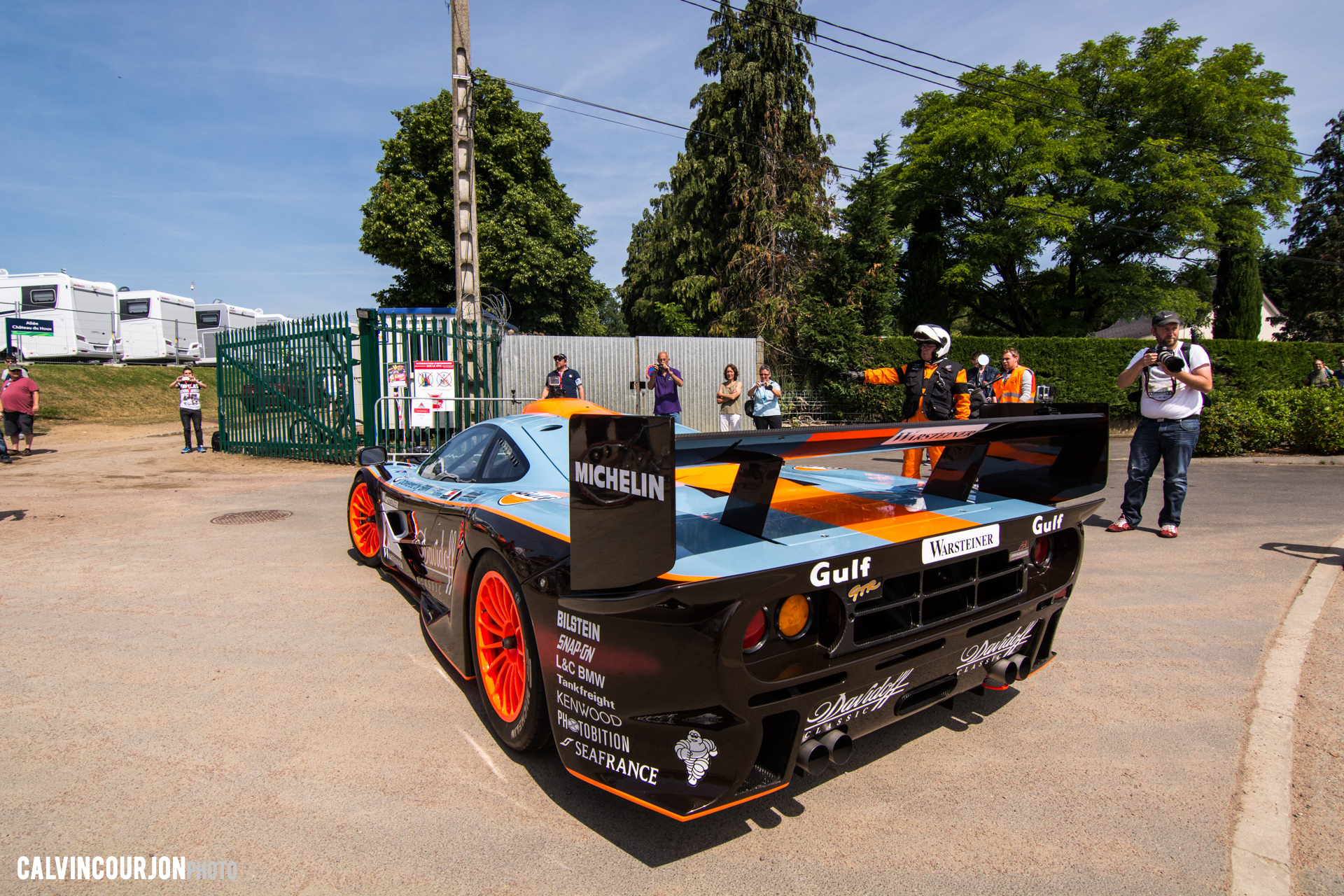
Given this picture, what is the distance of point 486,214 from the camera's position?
24.5 metres

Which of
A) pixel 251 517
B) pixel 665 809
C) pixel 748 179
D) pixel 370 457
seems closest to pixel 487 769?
pixel 665 809

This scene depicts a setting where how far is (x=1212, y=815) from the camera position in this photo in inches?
82.7

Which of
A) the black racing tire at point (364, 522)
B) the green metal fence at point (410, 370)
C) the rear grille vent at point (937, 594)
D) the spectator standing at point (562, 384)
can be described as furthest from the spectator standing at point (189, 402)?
the rear grille vent at point (937, 594)

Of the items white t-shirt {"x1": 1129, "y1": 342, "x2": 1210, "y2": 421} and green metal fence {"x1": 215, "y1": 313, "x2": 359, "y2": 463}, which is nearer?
white t-shirt {"x1": 1129, "y1": 342, "x2": 1210, "y2": 421}

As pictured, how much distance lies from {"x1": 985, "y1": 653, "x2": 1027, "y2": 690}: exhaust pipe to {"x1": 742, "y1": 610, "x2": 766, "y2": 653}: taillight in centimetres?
110

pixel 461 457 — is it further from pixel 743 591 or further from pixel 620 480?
pixel 743 591

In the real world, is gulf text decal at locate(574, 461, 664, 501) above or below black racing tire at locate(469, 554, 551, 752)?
above

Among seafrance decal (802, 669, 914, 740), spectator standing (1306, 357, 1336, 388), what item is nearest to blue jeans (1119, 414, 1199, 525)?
seafrance decal (802, 669, 914, 740)

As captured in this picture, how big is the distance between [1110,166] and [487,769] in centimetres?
2797

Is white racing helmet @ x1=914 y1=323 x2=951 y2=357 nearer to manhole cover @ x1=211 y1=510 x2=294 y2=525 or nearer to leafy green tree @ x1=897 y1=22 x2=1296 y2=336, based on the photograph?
manhole cover @ x1=211 y1=510 x2=294 y2=525

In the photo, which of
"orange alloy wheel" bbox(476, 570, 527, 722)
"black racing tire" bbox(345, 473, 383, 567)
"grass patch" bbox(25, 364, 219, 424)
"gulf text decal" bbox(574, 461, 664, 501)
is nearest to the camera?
"gulf text decal" bbox(574, 461, 664, 501)

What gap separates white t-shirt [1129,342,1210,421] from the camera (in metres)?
5.29

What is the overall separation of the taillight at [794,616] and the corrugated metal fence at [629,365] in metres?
10.6

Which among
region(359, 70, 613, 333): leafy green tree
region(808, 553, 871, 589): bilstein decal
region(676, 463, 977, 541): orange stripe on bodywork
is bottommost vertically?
region(808, 553, 871, 589): bilstein decal
